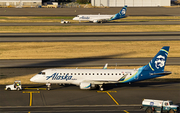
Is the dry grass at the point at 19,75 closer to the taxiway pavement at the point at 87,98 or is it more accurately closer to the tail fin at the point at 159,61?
the taxiway pavement at the point at 87,98

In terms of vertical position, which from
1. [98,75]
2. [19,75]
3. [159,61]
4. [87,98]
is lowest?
[87,98]

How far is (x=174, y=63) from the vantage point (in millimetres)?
73250

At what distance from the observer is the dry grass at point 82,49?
81869 mm

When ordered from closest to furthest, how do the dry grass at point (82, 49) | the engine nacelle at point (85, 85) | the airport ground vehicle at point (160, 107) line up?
the airport ground vehicle at point (160, 107) → the engine nacelle at point (85, 85) → the dry grass at point (82, 49)

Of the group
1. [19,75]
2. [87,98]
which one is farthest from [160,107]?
[19,75]

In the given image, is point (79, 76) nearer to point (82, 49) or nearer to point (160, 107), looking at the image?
point (160, 107)

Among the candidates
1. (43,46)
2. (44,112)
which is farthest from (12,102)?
(43,46)

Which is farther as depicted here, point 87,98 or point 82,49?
point 82,49

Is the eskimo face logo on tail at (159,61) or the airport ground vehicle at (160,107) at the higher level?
the eskimo face logo on tail at (159,61)

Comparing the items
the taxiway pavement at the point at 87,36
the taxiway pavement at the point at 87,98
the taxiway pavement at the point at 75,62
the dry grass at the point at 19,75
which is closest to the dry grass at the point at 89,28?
the taxiway pavement at the point at 87,36

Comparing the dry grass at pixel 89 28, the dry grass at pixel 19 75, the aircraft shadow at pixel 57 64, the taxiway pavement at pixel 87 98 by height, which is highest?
the dry grass at pixel 89 28

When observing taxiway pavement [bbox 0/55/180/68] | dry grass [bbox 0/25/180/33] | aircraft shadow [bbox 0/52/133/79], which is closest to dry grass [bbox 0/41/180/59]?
aircraft shadow [bbox 0/52/133/79]

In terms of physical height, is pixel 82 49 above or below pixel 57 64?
above

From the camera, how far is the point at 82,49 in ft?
290
